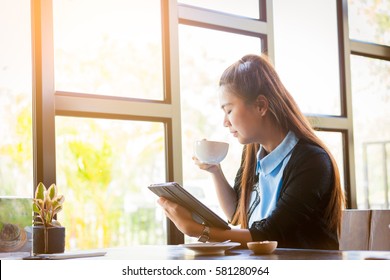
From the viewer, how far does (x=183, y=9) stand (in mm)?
2809

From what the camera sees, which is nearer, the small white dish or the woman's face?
the small white dish

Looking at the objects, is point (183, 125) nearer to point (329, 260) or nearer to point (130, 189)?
Answer: point (130, 189)

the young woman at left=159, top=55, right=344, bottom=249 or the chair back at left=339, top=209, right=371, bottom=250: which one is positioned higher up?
the young woman at left=159, top=55, right=344, bottom=249

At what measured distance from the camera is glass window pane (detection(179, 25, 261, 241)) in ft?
9.25

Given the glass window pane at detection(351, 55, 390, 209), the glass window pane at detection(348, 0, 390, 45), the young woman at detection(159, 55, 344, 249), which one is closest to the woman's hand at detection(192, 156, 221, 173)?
the young woman at detection(159, 55, 344, 249)

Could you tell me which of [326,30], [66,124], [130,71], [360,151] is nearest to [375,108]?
[360,151]

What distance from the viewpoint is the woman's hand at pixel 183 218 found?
1.81 m

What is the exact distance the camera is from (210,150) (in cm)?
201

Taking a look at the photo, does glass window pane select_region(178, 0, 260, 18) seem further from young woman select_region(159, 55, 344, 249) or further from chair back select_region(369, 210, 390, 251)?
chair back select_region(369, 210, 390, 251)

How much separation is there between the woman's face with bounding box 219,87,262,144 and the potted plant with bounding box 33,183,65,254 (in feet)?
2.11

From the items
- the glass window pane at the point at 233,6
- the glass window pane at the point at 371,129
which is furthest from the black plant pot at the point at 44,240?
the glass window pane at the point at 371,129

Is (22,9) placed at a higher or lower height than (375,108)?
higher

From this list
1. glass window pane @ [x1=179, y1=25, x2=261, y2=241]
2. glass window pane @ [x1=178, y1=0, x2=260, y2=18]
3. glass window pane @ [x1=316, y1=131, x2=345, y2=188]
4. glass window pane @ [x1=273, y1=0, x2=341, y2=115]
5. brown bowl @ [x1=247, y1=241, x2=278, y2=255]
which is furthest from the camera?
glass window pane @ [x1=316, y1=131, x2=345, y2=188]

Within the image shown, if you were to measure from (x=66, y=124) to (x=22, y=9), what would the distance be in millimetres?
459
